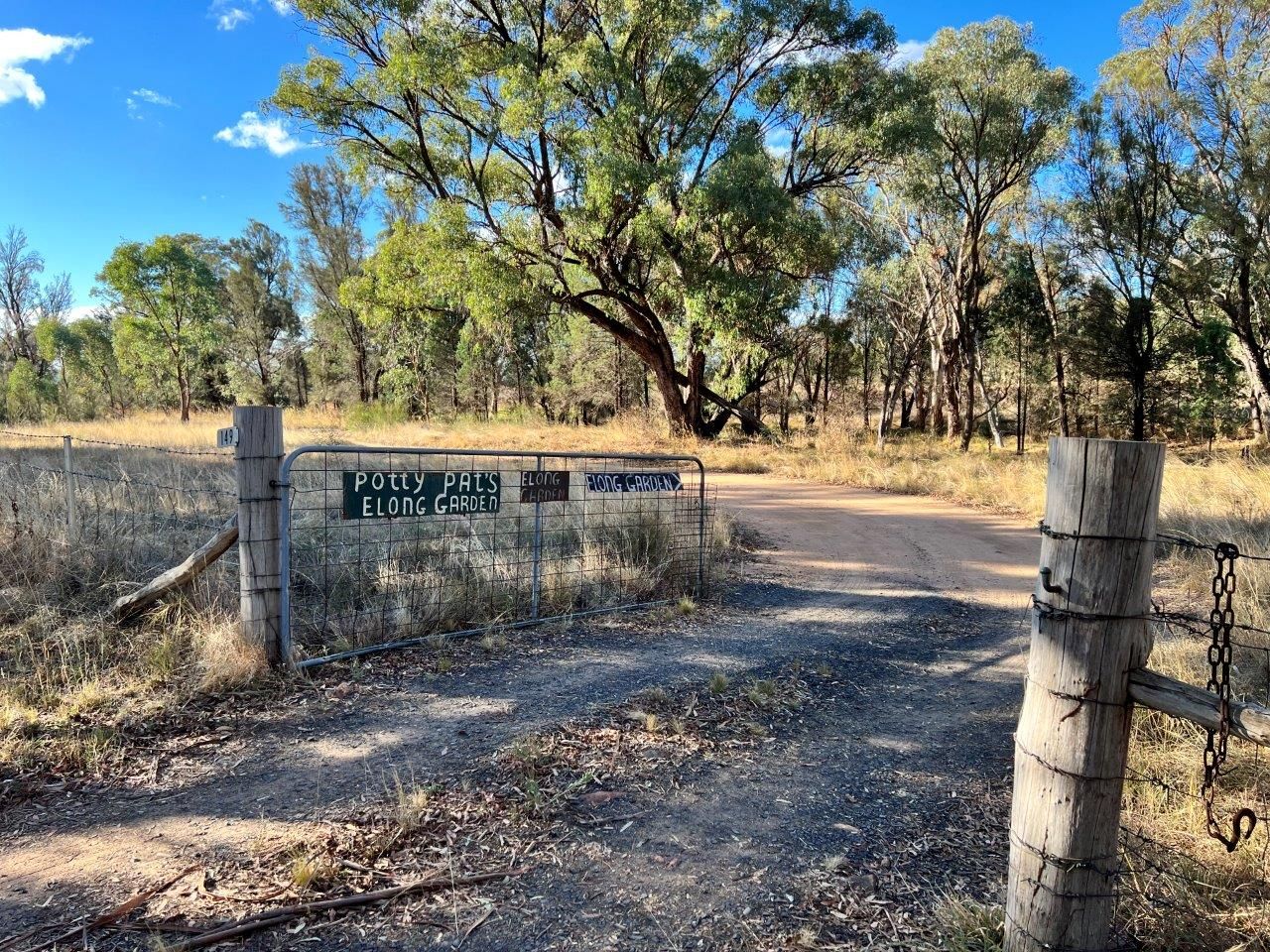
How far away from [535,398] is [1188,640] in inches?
1365

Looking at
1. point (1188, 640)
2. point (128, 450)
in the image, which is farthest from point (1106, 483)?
point (128, 450)

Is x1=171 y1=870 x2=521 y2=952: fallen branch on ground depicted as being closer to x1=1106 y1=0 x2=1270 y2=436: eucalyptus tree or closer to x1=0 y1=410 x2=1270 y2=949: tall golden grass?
x1=0 y1=410 x2=1270 y2=949: tall golden grass

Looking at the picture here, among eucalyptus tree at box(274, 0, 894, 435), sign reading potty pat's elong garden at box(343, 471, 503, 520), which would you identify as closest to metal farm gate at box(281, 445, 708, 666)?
sign reading potty pat's elong garden at box(343, 471, 503, 520)

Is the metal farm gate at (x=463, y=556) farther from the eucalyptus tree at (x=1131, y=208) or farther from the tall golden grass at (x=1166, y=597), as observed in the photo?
the eucalyptus tree at (x=1131, y=208)

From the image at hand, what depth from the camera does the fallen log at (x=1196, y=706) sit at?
1766 mm

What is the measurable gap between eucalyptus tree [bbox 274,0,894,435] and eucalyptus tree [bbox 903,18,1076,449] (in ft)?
11.4

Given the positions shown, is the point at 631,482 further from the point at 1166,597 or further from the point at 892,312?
the point at 892,312

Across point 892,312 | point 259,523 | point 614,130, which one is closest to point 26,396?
point 614,130

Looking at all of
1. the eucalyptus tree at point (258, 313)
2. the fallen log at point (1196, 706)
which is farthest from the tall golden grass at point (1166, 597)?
the eucalyptus tree at point (258, 313)

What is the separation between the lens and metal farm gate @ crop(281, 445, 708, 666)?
4.82 metres

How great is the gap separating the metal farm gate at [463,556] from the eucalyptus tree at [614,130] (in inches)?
425

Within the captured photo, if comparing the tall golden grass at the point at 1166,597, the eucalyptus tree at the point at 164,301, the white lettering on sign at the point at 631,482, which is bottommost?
the tall golden grass at the point at 1166,597

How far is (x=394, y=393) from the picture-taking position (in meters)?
35.8

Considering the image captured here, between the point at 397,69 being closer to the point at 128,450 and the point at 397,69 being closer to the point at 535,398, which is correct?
the point at 128,450
